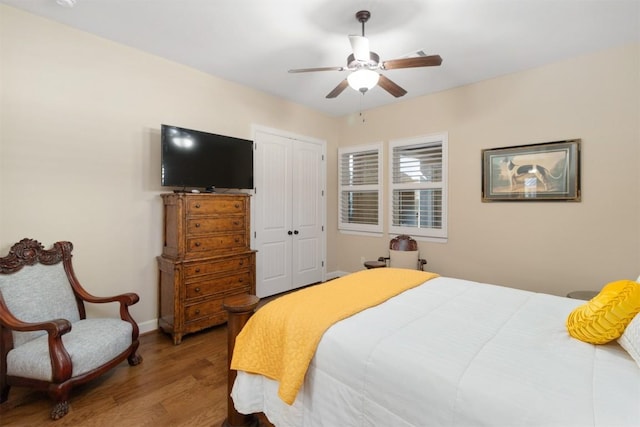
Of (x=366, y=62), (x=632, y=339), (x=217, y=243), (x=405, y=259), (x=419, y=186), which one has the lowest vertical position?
(x=405, y=259)

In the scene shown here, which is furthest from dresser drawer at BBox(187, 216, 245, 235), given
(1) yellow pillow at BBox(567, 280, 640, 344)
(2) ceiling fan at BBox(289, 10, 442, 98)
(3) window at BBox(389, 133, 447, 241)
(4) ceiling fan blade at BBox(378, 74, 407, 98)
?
(1) yellow pillow at BBox(567, 280, 640, 344)

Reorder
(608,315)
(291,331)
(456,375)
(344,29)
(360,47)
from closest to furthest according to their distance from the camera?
1. (456,375)
2. (608,315)
3. (291,331)
4. (360,47)
5. (344,29)

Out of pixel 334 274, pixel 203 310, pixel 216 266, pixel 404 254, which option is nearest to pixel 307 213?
pixel 334 274

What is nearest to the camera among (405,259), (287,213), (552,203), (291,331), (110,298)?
(291,331)

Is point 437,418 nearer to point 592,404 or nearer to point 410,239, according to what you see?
point 592,404

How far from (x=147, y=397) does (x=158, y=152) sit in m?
2.25

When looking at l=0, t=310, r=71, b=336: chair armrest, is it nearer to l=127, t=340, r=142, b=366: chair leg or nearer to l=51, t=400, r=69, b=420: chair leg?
l=51, t=400, r=69, b=420: chair leg

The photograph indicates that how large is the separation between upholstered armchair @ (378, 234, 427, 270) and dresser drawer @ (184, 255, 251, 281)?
1.80m

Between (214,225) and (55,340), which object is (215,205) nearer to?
(214,225)

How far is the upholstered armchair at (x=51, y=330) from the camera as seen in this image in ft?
6.16

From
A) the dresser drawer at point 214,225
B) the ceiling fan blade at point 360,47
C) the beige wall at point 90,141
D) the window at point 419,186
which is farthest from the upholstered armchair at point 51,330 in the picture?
the window at point 419,186

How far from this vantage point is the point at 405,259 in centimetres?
394

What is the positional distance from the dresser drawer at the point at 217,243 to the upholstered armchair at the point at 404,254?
185cm

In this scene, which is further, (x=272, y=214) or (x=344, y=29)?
(x=272, y=214)
